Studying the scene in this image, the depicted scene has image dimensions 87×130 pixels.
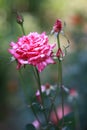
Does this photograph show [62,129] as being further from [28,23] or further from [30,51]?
[28,23]

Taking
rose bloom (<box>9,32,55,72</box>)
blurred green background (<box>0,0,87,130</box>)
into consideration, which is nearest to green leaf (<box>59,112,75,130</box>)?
rose bloom (<box>9,32,55,72</box>)

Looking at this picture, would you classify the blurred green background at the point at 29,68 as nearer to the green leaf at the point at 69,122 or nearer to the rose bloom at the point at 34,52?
the green leaf at the point at 69,122

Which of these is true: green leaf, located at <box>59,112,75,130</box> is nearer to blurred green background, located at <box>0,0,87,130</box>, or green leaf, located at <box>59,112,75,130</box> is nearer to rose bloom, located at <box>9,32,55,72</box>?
rose bloom, located at <box>9,32,55,72</box>

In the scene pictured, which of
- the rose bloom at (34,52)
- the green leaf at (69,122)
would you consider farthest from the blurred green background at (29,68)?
the rose bloom at (34,52)

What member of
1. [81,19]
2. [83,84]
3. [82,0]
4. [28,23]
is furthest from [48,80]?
[82,0]

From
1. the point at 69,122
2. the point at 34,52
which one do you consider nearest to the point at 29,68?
the point at 69,122
